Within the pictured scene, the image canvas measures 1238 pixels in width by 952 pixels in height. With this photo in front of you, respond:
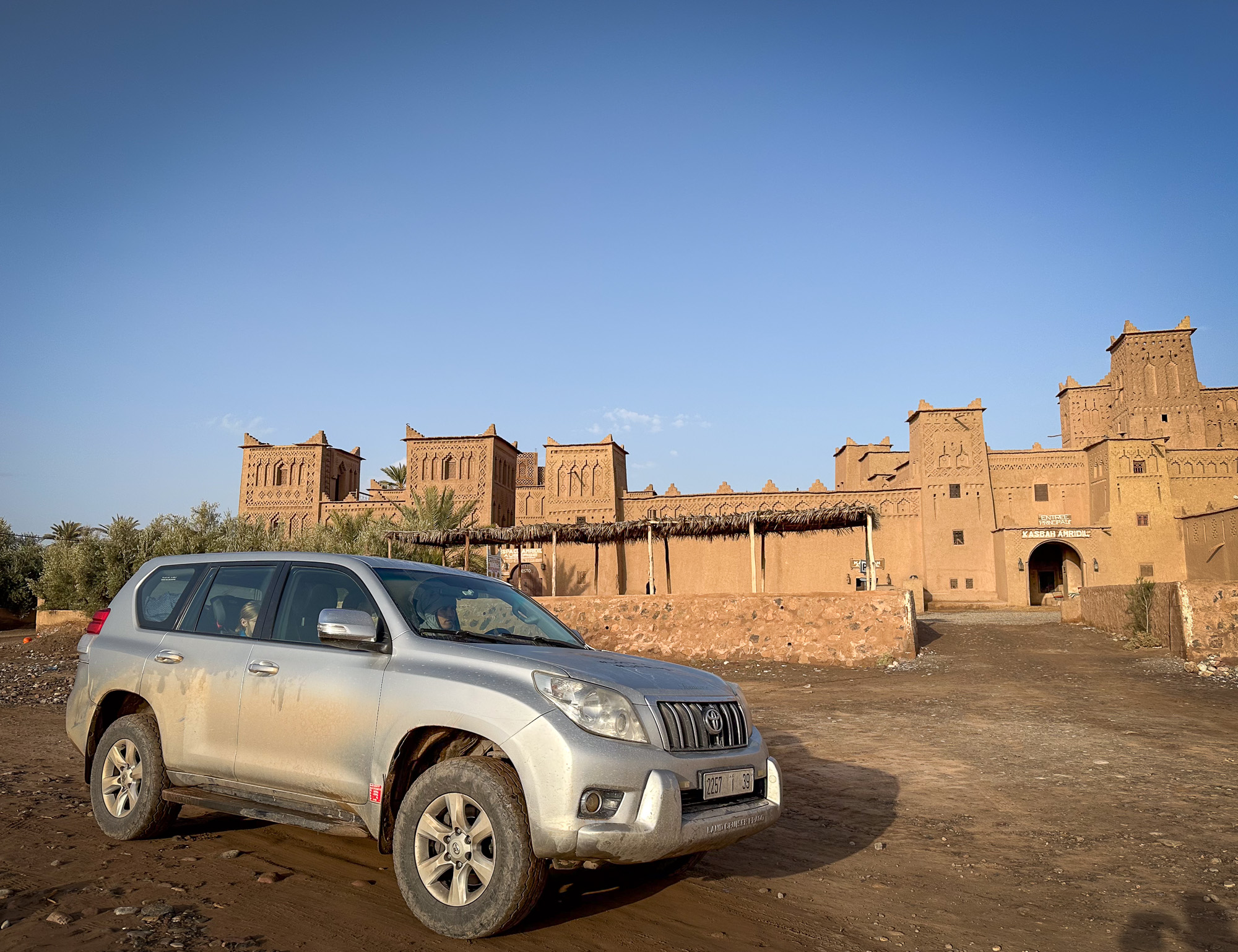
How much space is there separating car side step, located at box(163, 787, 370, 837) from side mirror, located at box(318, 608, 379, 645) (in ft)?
2.83

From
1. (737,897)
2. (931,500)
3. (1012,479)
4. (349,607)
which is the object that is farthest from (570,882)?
(1012,479)

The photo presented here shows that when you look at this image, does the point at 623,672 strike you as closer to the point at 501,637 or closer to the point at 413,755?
the point at 501,637

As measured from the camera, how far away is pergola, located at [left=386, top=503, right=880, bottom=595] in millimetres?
19812

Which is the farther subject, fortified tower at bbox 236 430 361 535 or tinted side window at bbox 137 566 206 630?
fortified tower at bbox 236 430 361 535

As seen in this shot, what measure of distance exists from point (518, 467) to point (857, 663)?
136ft

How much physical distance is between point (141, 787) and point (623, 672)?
316 centimetres

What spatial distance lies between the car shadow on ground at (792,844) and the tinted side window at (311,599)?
187cm

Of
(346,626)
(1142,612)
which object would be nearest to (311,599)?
(346,626)

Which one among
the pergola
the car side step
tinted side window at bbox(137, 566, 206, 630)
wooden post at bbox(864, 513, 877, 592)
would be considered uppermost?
the pergola

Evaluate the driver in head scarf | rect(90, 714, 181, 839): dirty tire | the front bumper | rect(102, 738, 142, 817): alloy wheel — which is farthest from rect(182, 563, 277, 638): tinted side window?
the front bumper

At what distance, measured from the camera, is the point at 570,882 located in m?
4.39

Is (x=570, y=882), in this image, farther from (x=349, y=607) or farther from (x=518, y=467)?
(x=518, y=467)

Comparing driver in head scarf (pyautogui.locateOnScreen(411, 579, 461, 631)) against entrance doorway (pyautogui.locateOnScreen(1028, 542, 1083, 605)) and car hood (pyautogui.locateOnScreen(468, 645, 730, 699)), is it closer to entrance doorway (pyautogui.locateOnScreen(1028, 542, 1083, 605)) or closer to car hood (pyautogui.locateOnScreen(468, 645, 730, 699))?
car hood (pyautogui.locateOnScreen(468, 645, 730, 699))

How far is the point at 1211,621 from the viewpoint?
14.7m
